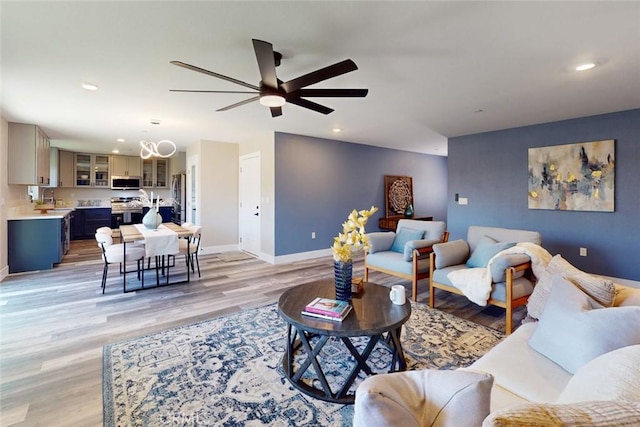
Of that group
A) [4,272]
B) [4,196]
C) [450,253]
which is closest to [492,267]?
[450,253]

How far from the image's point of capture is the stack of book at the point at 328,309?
1.92 metres

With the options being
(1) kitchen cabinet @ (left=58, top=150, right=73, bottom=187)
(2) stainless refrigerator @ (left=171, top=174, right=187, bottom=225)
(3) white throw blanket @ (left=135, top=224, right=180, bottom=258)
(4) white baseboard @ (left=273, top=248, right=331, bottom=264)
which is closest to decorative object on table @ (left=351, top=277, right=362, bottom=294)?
(3) white throw blanket @ (left=135, top=224, right=180, bottom=258)

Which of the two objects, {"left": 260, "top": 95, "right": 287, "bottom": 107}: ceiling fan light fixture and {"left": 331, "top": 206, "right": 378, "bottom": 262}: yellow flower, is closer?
{"left": 331, "top": 206, "right": 378, "bottom": 262}: yellow flower

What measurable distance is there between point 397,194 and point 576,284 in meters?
5.85

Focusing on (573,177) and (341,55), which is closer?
(341,55)

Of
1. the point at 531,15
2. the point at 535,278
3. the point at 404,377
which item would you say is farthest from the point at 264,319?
the point at 531,15

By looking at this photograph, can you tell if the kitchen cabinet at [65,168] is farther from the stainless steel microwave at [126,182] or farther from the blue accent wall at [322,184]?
the blue accent wall at [322,184]

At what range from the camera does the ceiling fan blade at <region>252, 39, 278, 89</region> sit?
182 centimetres

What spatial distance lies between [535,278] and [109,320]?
4238 millimetres

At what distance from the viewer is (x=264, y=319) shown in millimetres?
3039

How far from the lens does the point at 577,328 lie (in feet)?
4.66

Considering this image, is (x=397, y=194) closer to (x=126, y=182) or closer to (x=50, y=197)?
(x=126, y=182)

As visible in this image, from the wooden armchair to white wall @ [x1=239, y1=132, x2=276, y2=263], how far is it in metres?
2.13

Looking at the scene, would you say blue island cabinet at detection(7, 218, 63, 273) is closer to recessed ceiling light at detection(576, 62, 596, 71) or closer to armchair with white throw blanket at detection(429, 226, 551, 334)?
armchair with white throw blanket at detection(429, 226, 551, 334)
